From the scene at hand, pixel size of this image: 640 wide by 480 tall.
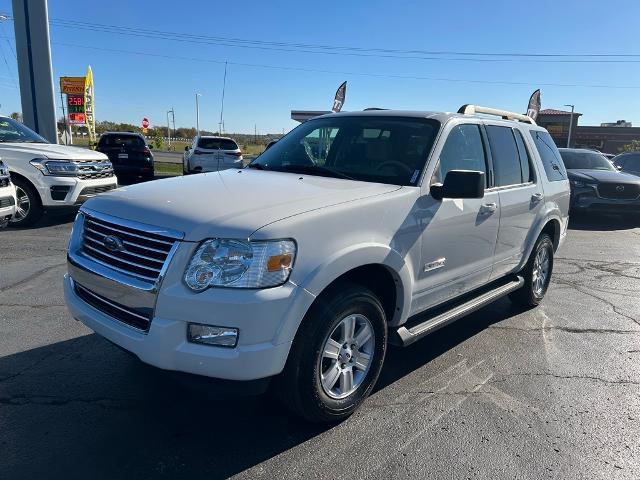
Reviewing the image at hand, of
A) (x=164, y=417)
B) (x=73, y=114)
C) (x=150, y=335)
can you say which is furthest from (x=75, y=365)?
(x=73, y=114)

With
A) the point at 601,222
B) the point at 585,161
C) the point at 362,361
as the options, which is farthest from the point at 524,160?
the point at 585,161

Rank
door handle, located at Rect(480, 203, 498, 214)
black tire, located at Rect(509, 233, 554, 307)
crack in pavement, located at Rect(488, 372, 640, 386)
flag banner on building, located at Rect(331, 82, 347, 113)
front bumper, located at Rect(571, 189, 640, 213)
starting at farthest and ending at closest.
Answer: flag banner on building, located at Rect(331, 82, 347, 113) < front bumper, located at Rect(571, 189, 640, 213) < black tire, located at Rect(509, 233, 554, 307) < door handle, located at Rect(480, 203, 498, 214) < crack in pavement, located at Rect(488, 372, 640, 386)

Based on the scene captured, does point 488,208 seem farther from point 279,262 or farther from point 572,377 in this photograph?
point 279,262

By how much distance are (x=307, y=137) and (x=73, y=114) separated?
32.3 metres

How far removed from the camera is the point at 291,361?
2.77 m

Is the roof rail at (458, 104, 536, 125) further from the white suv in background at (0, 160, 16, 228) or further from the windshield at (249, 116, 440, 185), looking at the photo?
the white suv in background at (0, 160, 16, 228)

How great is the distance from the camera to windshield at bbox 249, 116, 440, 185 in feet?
12.2

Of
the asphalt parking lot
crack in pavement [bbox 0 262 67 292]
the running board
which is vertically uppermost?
the running board

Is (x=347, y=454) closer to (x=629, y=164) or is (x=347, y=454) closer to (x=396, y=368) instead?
(x=396, y=368)

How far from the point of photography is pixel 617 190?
11828 mm

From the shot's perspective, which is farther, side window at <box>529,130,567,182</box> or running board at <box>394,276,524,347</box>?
side window at <box>529,130,567,182</box>

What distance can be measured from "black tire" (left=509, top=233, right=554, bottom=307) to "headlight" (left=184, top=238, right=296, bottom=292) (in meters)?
3.61

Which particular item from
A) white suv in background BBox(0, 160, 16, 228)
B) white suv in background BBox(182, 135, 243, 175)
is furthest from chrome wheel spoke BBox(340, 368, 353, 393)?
white suv in background BBox(182, 135, 243, 175)

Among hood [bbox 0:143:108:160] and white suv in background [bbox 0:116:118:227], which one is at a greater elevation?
hood [bbox 0:143:108:160]
